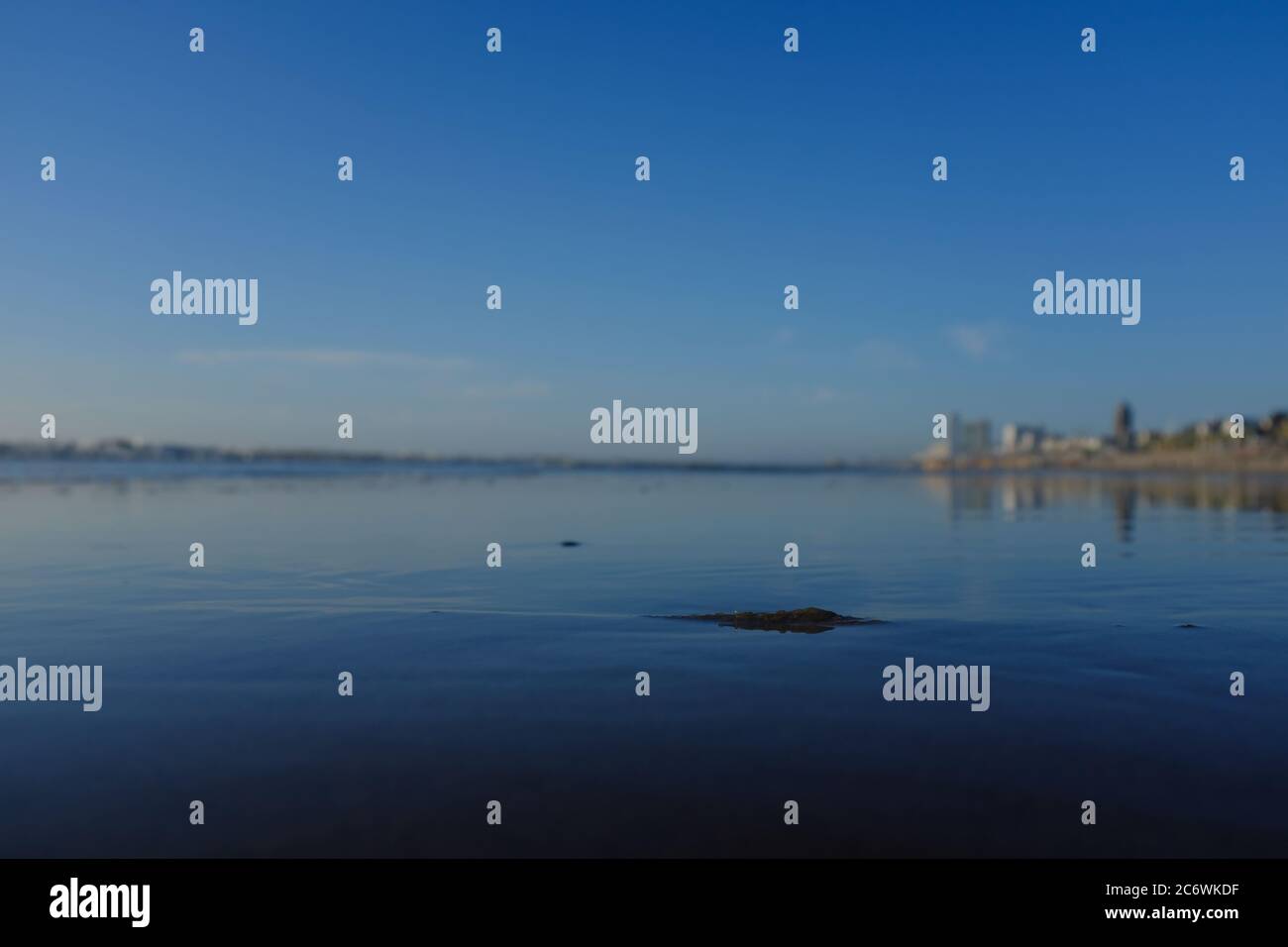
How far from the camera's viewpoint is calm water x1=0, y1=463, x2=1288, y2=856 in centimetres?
705

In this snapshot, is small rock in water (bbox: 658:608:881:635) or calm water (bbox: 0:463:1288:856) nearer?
calm water (bbox: 0:463:1288:856)

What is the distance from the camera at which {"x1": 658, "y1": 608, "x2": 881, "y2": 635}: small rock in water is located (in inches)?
579

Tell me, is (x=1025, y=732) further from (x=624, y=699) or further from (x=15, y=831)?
(x=15, y=831)

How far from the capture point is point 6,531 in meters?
30.9

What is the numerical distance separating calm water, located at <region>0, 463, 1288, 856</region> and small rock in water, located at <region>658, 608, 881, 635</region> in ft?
1.54

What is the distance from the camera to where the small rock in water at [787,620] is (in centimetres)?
1470

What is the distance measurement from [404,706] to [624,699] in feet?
8.43

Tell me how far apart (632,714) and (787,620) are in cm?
589

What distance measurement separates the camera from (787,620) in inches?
593

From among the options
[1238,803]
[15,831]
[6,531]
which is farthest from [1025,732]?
[6,531]

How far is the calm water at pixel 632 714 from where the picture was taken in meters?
7.05

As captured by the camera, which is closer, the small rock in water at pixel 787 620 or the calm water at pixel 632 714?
the calm water at pixel 632 714

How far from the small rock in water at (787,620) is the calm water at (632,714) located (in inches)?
18.5
